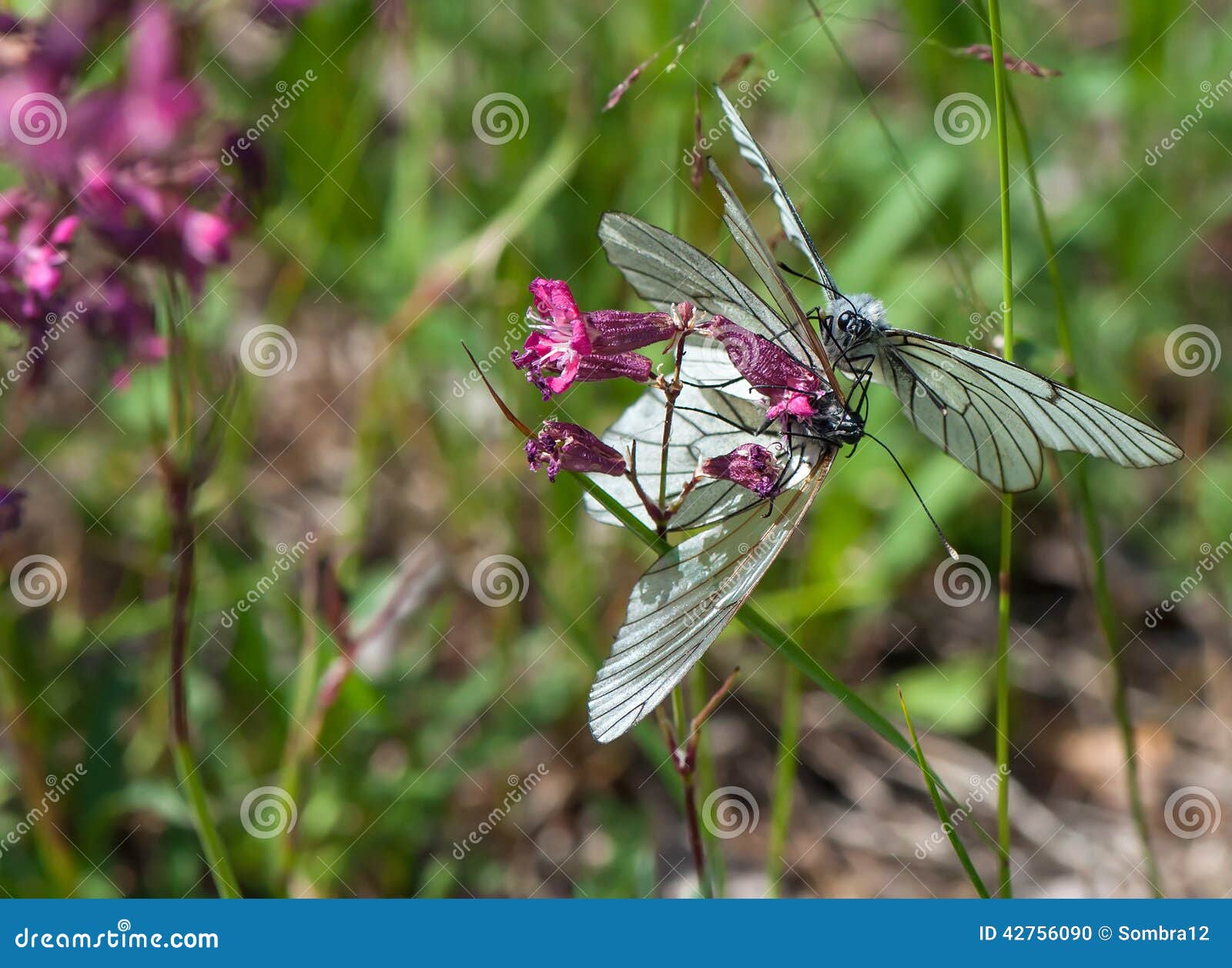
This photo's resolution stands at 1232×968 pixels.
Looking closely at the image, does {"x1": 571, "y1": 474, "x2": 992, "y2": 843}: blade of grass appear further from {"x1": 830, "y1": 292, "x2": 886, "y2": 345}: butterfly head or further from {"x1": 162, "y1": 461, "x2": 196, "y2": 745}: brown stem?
{"x1": 162, "y1": 461, "x2": 196, "y2": 745}: brown stem

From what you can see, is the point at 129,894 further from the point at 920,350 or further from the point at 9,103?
the point at 920,350

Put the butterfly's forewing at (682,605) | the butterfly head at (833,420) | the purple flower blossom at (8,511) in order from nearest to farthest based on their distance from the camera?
the butterfly's forewing at (682,605) → the butterfly head at (833,420) → the purple flower blossom at (8,511)

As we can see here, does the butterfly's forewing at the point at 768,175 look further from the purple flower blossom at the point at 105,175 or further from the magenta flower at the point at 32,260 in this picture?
the magenta flower at the point at 32,260

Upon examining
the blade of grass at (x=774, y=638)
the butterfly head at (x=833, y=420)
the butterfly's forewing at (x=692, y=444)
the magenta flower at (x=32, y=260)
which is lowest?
the magenta flower at (x=32, y=260)

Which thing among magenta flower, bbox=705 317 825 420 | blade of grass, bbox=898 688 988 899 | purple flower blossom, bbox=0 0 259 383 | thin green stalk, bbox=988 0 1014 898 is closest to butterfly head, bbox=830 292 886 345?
magenta flower, bbox=705 317 825 420

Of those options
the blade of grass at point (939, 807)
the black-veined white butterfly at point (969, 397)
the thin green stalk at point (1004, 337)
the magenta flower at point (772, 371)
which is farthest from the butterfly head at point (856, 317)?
the blade of grass at point (939, 807)

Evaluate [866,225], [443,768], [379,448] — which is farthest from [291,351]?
[866,225]
